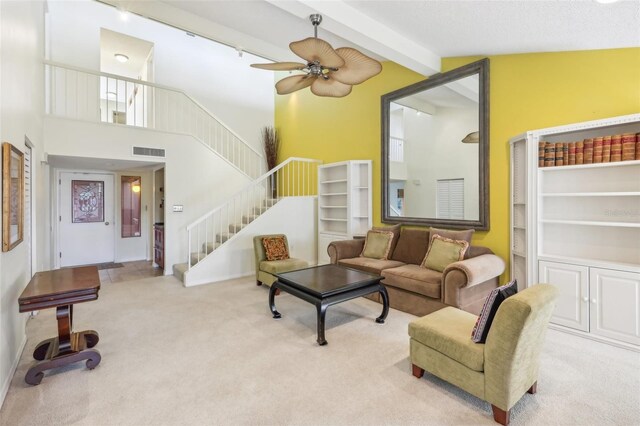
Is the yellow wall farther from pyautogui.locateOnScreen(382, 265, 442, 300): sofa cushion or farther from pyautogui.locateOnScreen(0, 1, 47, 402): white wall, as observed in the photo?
pyautogui.locateOnScreen(0, 1, 47, 402): white wall

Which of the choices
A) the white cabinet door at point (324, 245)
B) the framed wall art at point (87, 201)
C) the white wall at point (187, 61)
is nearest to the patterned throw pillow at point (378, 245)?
the white cabinet door at point (324, 245)

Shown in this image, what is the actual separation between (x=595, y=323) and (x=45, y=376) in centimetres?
483

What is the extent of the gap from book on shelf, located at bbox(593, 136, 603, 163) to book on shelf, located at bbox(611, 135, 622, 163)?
9cm

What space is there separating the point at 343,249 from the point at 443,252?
1.52 m

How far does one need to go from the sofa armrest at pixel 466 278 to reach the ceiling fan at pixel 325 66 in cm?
218

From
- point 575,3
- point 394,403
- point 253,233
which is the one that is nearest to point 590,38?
point 575,3

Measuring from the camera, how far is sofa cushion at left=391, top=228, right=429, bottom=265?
4.37 metres

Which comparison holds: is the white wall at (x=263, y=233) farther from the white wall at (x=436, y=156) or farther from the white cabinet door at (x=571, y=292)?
the white cabinet door at (x=571, y=292)

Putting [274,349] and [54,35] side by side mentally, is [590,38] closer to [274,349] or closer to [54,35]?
[274,349]

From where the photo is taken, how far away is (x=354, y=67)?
2943 mm

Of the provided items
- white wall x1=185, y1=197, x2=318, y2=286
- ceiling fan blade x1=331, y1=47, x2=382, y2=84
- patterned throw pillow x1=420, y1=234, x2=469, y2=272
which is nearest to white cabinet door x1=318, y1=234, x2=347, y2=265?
white wall x1=185, y1=197, x2=318, y2=286

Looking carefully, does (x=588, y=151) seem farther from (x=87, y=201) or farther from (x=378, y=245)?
(x=87, y=201)

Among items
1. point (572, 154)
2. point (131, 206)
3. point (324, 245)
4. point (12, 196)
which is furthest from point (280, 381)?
point (131, 206)

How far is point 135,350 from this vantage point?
281cm
